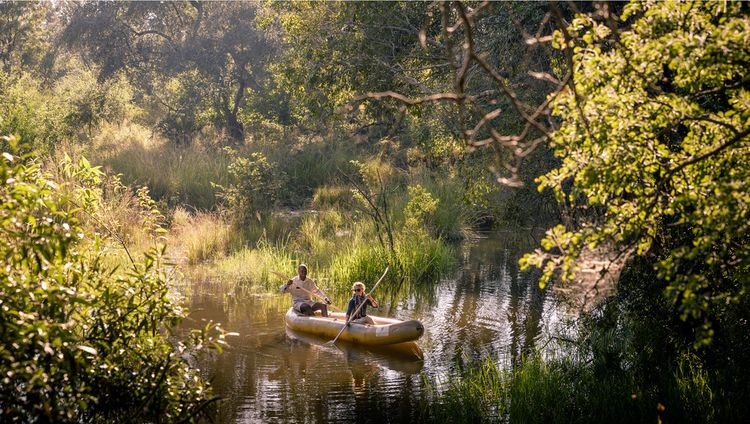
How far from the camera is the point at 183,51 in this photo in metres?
31.5

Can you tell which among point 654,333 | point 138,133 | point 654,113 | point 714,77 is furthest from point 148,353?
point 138,133

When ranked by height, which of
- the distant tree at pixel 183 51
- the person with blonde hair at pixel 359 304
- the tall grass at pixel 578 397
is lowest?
the tall grass at pixel 578 397

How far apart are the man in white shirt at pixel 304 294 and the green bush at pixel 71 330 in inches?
228

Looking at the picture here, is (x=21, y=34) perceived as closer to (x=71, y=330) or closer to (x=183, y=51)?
(x=183, y=51)

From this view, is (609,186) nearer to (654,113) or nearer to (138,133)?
(654,113)

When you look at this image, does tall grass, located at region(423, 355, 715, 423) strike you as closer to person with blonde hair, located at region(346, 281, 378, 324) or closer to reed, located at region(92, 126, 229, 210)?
person with blonde hair, located at region(346, 281, 378, 324)

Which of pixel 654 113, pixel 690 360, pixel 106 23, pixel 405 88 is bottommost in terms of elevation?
pixel 690 360

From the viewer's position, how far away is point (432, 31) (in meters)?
14.6

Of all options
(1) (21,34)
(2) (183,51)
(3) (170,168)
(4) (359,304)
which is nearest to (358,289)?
(4) (359,304)

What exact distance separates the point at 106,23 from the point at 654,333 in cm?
2820

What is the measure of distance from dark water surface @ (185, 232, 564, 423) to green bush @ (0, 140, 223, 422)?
2243 mm

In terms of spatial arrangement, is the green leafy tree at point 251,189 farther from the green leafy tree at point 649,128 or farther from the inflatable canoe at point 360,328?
the green leafy tree at point 649,128

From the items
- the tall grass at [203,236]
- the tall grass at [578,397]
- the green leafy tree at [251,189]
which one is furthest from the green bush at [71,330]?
the green leafy tree at [251,189]

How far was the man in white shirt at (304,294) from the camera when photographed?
12.6m
